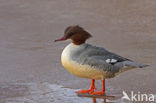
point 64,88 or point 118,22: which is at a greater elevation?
point 118,22

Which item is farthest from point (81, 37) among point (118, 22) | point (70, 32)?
point (118, 22)

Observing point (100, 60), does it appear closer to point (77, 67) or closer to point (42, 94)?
point (77, 67)

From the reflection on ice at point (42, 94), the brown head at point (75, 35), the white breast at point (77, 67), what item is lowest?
the reflection on ice at point (42, 94)

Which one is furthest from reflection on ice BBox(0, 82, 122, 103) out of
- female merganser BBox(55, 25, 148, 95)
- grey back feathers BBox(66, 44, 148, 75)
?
grey back feathers BBox(66, 44, 148, 75)

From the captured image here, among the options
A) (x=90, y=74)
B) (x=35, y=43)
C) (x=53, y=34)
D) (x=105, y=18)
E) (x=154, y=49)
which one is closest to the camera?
(x=90, y=74)

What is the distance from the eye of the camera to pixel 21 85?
5902 mm

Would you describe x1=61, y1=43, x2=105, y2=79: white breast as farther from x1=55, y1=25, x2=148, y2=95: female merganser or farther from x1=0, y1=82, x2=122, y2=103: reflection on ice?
x1=0, y1=82, x2=122, y2=103: reflection on ice

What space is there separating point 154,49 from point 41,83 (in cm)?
249

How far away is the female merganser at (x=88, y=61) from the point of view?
17.4ft

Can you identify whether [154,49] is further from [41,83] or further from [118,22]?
[41,83]

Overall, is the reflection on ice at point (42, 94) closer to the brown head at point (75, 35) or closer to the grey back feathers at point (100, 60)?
the grey back feathers at point (100, 60)

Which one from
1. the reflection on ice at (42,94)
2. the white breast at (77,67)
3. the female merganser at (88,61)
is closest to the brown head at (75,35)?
the female merganser at (88,61)

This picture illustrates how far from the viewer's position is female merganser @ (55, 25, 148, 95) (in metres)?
5.32

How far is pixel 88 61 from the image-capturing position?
5.33 meters
